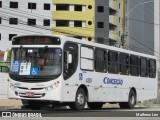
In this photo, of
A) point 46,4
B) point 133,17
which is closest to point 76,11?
point 46,4

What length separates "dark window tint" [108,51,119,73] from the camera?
25.1m

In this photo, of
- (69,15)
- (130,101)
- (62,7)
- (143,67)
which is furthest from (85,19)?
(130,101)

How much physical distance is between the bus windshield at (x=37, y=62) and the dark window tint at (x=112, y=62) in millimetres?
4990

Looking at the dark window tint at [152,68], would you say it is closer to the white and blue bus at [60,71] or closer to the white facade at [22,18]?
the white and blue bus at [60,71]

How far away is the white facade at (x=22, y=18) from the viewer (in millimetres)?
77812

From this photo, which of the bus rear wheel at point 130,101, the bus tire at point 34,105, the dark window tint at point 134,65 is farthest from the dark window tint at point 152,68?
the bus tire at point 34,105

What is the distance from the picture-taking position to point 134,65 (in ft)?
92.5

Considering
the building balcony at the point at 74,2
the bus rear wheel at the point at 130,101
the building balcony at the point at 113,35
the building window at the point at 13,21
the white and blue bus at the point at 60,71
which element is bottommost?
the bus rear wheel at the point at 130,101

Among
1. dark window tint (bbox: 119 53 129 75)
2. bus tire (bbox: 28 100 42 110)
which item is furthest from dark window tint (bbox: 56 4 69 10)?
bus tire (bbox: 28 100 42 110)

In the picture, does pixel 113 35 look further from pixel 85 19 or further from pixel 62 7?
pixel 62 7

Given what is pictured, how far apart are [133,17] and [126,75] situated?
279 feet

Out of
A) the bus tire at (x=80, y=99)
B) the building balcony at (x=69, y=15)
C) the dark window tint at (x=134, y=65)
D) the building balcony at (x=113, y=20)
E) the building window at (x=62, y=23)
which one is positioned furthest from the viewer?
the building balcony at (x=113, y=20)

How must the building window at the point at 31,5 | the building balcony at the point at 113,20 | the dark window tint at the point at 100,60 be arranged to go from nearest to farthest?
the dark window tint at the point at 100,60
the building window at the point at 31,5
the building balcony at the point at 113,20

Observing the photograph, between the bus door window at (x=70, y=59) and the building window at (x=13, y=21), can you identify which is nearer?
the bus door window at (x=70, y=59)
